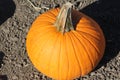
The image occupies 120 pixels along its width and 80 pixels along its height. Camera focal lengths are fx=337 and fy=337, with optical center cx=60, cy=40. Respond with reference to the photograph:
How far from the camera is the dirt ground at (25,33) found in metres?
4.46

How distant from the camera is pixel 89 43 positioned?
4000 mm

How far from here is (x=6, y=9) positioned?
5242mm

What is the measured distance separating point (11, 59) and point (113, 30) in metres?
1.50

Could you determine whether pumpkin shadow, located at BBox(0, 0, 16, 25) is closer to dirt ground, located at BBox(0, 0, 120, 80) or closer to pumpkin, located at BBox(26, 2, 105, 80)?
dirt ground, located at BBox(0, 0, 120, 80)

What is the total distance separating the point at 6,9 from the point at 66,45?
5.53 feet

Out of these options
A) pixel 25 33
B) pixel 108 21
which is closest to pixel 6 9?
pixel 25 33

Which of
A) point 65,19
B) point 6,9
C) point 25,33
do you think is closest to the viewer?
point 65,19

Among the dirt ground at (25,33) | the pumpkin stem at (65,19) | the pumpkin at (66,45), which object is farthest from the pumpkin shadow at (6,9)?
the pumpkin stem at (65,19)

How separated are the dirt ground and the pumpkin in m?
0.36

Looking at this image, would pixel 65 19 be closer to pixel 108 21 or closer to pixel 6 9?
pixel 108 21

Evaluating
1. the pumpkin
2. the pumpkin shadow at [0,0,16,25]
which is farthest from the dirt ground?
the pumpkin

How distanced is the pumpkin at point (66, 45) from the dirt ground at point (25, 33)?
1.18 ft

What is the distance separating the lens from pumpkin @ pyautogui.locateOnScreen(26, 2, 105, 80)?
12.9 feet

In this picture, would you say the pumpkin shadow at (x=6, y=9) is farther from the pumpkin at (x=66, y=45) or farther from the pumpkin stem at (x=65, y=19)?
the pumpkin stem at (x=65, y=19)
